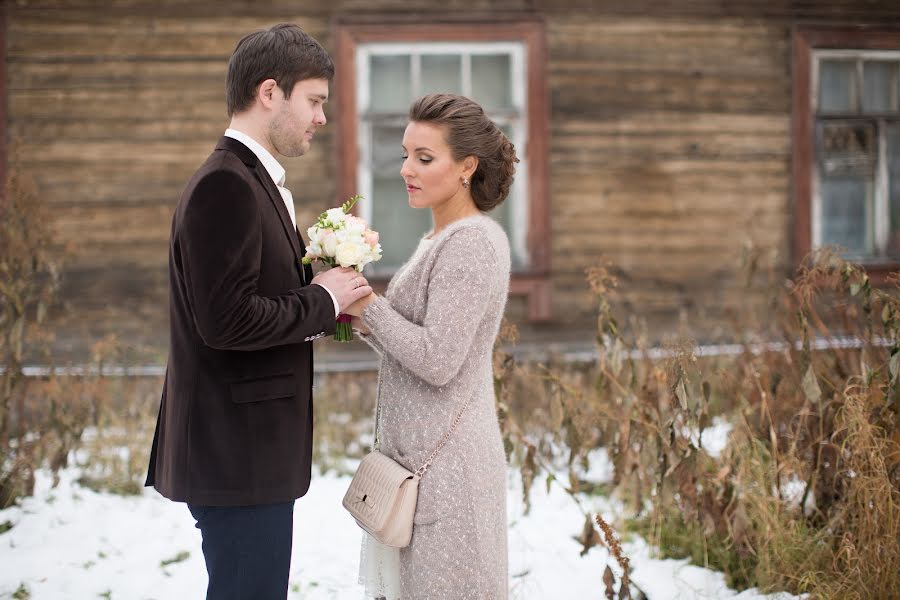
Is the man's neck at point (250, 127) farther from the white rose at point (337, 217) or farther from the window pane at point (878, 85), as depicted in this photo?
the window pane at point (878, 85)

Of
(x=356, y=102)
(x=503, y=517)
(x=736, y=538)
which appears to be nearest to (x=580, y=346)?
(x=356, y=102)

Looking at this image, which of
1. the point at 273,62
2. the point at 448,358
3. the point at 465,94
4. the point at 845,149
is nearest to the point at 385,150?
the point at 465,94

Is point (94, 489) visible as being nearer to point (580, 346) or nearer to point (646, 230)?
point (580, 346)

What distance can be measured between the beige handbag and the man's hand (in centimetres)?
44

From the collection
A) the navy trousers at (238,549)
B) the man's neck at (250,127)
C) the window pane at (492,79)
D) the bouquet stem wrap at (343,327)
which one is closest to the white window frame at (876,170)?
the window pane at (492,79)

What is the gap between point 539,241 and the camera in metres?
7.42

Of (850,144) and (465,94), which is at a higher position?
(465,94)

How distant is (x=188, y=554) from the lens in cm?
423

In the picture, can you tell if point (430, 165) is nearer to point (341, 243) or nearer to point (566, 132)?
point (341, 243)

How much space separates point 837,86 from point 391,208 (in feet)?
13.7

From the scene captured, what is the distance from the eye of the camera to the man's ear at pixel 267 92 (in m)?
2.31

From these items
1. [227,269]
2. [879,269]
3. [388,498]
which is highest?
[879,269]

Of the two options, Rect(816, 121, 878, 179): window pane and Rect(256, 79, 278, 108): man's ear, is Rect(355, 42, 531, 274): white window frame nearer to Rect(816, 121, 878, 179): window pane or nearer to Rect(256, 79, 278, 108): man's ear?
Rect(816, 121, 878, 179): window pane

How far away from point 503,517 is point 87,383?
3555 millimetres
